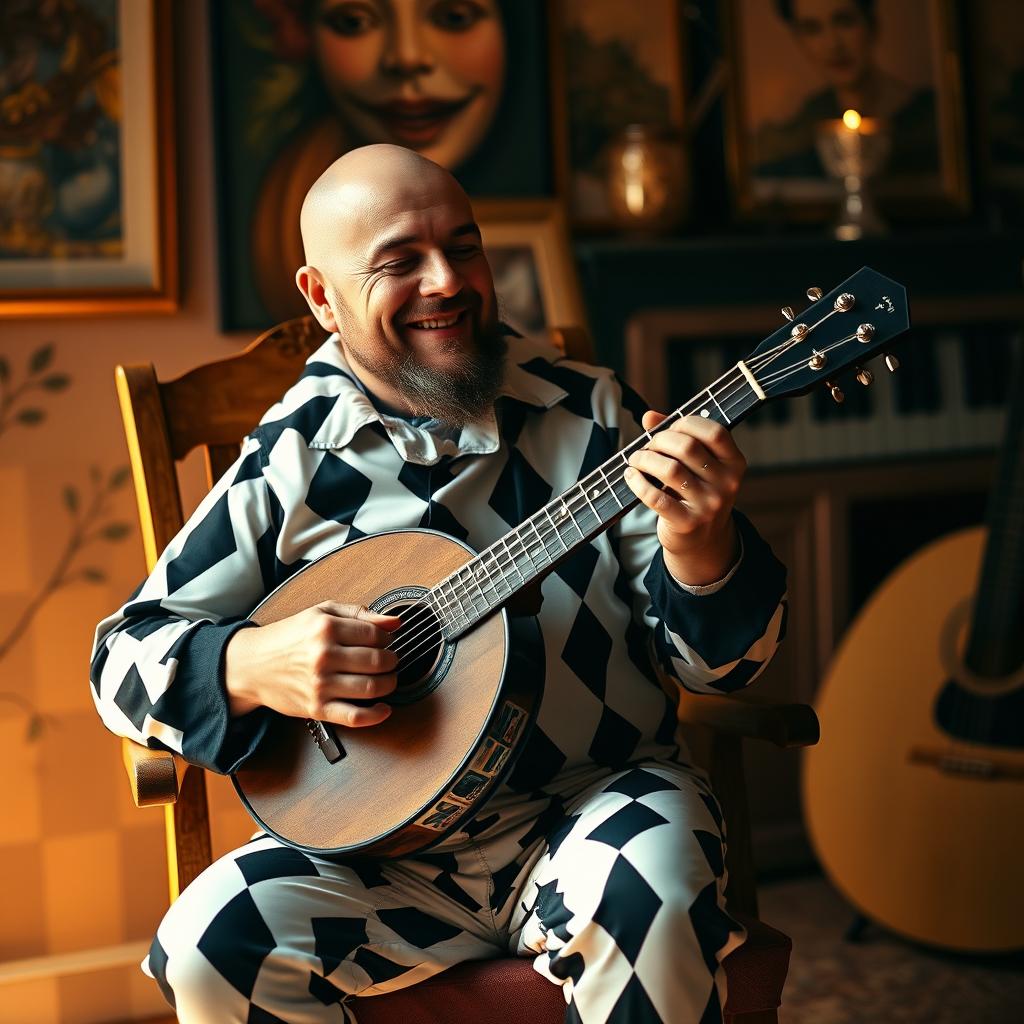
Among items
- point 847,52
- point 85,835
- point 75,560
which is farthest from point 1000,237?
point 85,835

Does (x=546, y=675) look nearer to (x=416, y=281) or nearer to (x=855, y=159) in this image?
(x=416, y=281)

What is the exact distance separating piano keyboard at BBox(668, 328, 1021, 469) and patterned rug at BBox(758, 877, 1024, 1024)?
3.19 feet

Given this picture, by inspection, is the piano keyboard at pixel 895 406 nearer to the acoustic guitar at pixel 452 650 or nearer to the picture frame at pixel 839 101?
the picture frame at pixel 839 101

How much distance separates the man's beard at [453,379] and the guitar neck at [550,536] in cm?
23

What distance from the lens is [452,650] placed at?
138 centimetres

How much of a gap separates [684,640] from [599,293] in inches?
50.5

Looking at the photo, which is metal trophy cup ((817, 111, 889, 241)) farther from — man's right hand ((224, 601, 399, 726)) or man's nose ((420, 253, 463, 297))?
man's right hand ((224, 601, 399, 726))

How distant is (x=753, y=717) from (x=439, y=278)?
25.7 inches

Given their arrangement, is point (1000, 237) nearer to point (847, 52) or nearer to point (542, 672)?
point (847, 52)

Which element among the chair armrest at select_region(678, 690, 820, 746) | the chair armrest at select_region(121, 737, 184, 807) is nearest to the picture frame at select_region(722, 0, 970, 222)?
the chair armrest at select_region(678, 690, 820, 746)

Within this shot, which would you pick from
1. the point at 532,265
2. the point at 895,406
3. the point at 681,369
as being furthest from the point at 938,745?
the point at 532,265

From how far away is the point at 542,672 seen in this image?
4.44 feet

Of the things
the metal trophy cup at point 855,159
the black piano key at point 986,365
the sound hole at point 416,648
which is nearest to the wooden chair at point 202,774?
the sound hole at point 416,648

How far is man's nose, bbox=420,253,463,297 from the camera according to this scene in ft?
4.98
